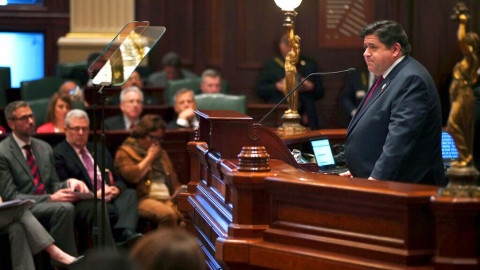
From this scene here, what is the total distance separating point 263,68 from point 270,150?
658cm

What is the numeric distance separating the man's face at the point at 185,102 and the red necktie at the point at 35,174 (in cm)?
223

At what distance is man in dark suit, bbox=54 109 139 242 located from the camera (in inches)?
257

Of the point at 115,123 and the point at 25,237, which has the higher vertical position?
the point at 115,123

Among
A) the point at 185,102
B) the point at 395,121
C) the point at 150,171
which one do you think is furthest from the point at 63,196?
the point at 395,121

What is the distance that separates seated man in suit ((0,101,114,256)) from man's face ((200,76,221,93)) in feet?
9.79

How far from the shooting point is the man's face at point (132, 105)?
7.88 m

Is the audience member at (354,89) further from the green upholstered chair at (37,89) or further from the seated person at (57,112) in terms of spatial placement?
the seated person at (57,112)

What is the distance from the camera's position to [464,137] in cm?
294

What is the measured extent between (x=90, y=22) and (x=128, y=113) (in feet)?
12.3

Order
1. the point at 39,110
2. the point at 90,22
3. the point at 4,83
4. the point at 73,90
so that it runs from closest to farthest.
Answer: the point at 39,110 → the point at 73,90 → the point at 4,83 → the point at 90,22

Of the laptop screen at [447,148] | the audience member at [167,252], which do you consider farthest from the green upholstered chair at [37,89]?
the audience member at [167,252]

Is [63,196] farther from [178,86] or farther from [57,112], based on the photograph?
[178,86]

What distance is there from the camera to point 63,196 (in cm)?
623

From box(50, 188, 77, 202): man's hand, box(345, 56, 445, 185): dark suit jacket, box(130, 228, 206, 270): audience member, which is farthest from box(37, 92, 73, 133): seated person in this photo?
box(130, 228, 206, 270): audience member
